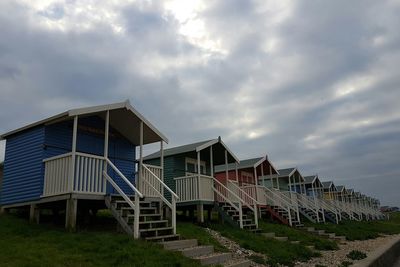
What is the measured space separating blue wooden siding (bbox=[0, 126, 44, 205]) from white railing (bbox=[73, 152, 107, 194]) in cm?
178

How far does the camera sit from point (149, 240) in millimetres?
10516

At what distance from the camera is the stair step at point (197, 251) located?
10.1 metres

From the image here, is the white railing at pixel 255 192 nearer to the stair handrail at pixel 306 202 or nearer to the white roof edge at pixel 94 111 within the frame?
the stair handrail at pixel 306 202

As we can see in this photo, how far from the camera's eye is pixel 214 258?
10.1 metres

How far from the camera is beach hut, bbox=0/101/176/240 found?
11562 mm

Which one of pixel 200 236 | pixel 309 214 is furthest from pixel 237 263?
pixel 309 214

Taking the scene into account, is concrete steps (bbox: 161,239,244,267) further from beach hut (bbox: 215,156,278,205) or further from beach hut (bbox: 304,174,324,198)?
beach hut (bbox: 304,174,324,198)

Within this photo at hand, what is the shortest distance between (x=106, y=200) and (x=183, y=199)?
21.2 feet

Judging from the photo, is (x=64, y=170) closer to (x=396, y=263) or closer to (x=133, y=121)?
(x=133, y=121)

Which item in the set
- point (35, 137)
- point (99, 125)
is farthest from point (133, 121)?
point (35, 137)

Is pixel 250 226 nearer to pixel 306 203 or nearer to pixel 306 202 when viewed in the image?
pixel 306 203

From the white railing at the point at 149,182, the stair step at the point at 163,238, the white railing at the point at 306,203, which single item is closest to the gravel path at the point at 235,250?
the stair step at the point at 163,238

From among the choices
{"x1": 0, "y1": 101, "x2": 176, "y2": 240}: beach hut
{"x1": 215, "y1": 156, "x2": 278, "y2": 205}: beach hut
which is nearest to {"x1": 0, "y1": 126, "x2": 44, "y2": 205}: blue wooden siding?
{"x1": 0, "y1": 101, "x2": 176, "y2": 240}: beach hut

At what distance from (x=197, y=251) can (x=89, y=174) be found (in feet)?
13.9
